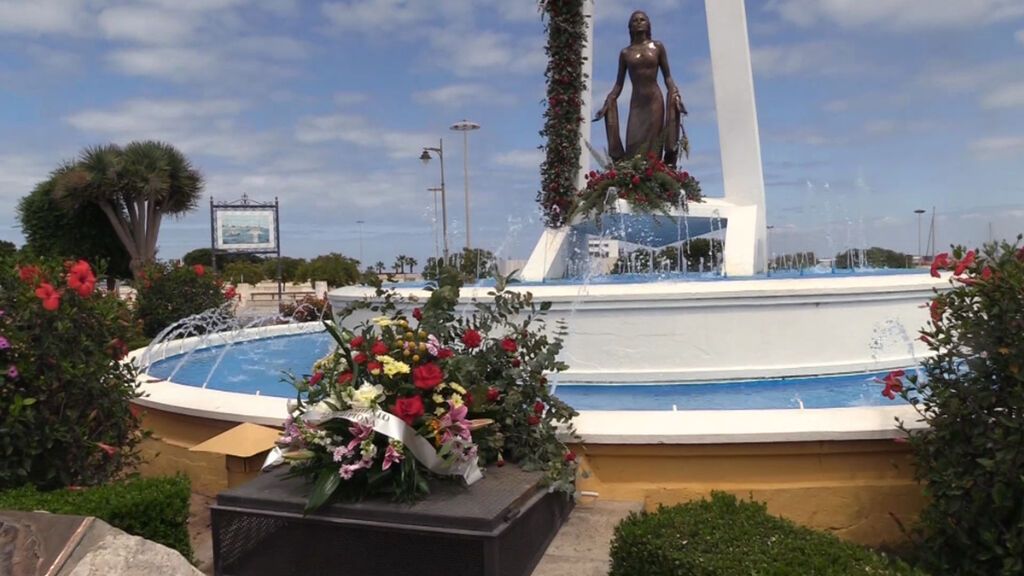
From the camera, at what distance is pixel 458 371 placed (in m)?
3.20

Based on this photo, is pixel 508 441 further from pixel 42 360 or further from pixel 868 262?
pixel 868 262

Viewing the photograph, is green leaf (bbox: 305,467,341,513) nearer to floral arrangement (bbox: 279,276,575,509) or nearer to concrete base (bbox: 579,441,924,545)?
floral arrangement (bbox: 279,276,575,509)

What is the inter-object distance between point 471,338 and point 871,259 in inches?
632

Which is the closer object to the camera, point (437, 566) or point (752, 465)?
point (437, 566)

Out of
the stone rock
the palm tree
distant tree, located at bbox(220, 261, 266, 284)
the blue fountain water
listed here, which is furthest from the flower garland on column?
Answer: distant tree, located at bbox(220, 261, 266, 284)

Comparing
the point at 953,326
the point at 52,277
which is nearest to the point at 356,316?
the point at 52,277

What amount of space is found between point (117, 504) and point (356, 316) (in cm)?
507

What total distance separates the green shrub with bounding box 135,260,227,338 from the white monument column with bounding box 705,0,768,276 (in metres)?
8.80

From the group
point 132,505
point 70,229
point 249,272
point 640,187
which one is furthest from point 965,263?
point 249,272

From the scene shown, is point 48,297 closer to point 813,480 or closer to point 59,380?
point 59,380

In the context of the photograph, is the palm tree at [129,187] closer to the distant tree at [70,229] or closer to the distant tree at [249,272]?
the distant tree at [70,229]

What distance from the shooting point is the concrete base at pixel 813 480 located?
11.3 feet

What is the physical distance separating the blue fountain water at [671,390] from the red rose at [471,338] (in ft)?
7.39

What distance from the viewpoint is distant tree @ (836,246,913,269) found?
A: 16.5 meters
